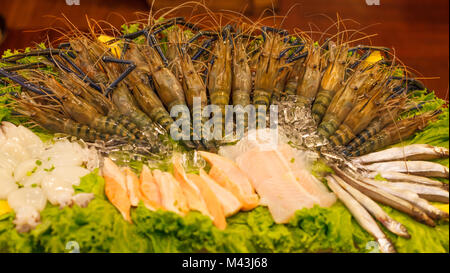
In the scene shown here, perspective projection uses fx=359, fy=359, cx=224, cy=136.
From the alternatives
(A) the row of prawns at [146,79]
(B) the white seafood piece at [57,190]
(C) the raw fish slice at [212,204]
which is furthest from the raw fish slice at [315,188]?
(B) the white seafood piece at [57,190]

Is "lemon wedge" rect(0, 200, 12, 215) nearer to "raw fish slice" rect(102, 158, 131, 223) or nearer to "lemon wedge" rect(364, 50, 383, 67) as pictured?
"raw fish slice" rect(102, 158, 131, 223)

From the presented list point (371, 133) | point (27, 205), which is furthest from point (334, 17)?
point (27, 205)

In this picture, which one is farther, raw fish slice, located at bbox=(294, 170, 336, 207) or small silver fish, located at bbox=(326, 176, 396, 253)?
raw fish slice, located at bbox=(294, 170, 336, 207)

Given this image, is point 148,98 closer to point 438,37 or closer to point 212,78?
point 212,78

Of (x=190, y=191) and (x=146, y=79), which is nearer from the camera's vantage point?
(x=190, y=191)

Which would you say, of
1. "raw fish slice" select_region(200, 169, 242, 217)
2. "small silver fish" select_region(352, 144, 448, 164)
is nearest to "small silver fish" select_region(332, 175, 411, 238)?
"small silver fish" select_region(352, 144, 448, 164)

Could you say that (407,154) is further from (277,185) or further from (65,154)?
(65,154)
